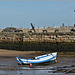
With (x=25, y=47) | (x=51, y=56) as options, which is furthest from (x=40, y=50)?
(x=51, y=56)

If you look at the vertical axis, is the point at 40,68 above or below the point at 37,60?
below

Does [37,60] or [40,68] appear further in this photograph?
[37,60]

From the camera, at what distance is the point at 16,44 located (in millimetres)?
43156

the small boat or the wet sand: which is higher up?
the small boat

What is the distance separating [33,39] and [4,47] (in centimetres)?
474

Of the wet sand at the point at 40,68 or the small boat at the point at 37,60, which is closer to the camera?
the wet sand at the point at 40,68

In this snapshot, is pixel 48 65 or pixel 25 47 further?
pixel 25 47

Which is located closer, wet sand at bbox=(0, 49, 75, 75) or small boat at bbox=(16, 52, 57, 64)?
wet sand at bbox=(0, 49, 75, 75)

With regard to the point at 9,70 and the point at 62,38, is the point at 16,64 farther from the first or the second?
the point at 62,38

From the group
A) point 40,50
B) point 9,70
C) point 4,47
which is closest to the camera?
point 9,70

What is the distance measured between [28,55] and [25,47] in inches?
154

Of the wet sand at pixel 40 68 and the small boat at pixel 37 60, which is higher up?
the small boat at pixel 37 60

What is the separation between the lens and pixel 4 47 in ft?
144

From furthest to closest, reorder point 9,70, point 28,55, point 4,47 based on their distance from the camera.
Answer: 1. point 4,47
2. point 28,55
3. point 9,70
